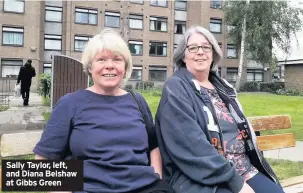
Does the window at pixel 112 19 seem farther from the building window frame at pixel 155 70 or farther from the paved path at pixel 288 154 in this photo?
the paved path at pixel 288 154

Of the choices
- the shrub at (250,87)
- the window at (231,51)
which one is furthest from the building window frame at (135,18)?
the shrub at (250,87)

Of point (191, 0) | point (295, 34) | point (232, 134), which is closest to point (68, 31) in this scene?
point (191, 0)

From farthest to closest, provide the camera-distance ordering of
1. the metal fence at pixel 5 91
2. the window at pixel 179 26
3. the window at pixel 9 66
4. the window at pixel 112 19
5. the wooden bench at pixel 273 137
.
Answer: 1. the window at pixel 179 26
2. the window at pixel 112 19
3. the window at pixel 9 66
4. the metal fence at pixel 5 91
5. the wooden bench at pixel 273 137

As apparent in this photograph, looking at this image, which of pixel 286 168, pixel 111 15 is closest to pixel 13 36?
pixel 111 15

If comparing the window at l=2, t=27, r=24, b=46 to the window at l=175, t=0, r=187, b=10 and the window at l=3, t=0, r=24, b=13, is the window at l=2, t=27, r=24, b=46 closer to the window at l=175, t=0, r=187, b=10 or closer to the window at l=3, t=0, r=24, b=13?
the window at l=3, t=0, r=24, b=13

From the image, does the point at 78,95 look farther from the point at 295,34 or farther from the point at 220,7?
the point at 220,7

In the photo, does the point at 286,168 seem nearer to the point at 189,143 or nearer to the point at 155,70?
the point at 189,143

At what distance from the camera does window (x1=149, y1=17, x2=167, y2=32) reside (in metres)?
41.0

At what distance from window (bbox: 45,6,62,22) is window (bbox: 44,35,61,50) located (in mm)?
1660

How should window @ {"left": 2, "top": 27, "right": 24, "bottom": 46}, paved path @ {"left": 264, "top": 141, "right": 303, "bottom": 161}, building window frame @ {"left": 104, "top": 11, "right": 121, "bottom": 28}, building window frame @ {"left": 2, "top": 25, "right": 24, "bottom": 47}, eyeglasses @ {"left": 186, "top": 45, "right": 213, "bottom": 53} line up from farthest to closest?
building window frame @ {"left": 104, "top": 11, "right": 121, "bottom": 28}
window @ {"left": 2, "top": 27, "right": 24, "bottom": 46}
building window frame @ {"left": 2, "top": 25, "right": 24, "bottom": 47}
paved path @ {"left": 264, "top": 141, "right": 303, "bottom": 161}
eyeglasses @ {"left": 186, "top": 45, "right": 213, "bottom": 53}

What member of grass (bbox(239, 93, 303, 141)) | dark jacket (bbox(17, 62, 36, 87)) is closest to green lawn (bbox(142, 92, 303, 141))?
grass (bbox(239, 93, 303, 141))

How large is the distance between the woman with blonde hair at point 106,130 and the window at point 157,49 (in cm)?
3832

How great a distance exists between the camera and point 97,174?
2.26m
